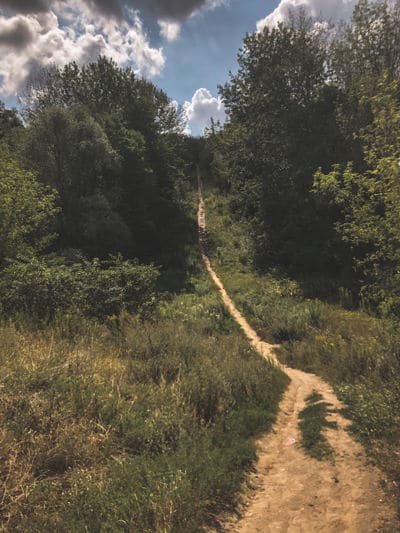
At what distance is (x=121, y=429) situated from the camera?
4.65 metres

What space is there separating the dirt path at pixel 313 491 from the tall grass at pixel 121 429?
0.92ft

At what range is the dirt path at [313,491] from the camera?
364 centimetres

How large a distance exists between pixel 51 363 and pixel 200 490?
117 inches

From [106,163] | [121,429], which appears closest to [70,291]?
[121,429]

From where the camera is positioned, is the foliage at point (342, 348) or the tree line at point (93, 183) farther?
the tree line at point (93, 183)

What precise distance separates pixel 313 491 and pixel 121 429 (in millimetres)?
2482

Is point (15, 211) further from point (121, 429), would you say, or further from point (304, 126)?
point (304, 126)

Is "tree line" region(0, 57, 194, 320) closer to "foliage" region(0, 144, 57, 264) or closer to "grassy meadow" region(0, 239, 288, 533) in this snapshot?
"foliage" region(0, 144, 57, 264)

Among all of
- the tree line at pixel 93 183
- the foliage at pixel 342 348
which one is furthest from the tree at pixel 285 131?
the tree line at pixel 93 183

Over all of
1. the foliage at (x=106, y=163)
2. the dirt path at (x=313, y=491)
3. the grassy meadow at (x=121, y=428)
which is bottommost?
the dirt path at (x=313, y=491)

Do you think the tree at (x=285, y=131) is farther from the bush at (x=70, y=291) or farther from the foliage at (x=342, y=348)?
the bush at (x=70, y=291)

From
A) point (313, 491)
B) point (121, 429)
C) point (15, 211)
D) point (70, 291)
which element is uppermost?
point (15, 211)

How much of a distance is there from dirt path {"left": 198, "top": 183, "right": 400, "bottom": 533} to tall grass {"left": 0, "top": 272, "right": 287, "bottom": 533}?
0.28 meters

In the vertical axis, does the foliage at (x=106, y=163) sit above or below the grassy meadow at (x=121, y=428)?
above
